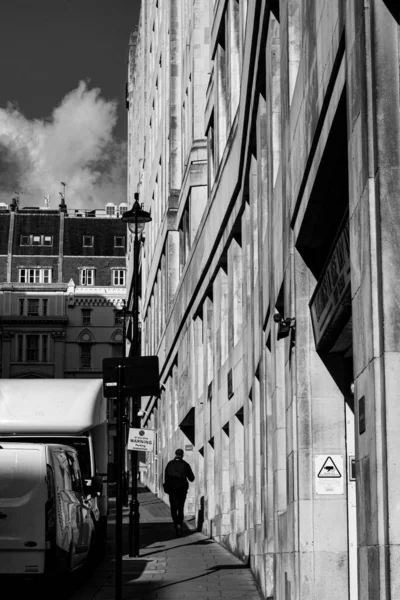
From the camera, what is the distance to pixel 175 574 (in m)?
19.0

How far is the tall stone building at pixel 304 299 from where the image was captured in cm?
714

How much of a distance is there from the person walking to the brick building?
2989 inches

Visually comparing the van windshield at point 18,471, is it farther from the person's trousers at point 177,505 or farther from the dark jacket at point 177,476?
the dark jacket at point 177,476

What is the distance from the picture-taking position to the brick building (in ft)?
350

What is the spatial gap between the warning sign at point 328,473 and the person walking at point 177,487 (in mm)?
17304

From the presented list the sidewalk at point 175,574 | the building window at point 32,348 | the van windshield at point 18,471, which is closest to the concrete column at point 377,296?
the van windshield at point 18,471

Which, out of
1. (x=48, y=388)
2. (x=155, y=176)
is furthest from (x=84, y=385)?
(x=155, y=176)

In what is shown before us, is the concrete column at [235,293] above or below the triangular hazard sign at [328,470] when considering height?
above

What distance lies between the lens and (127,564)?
21094mm

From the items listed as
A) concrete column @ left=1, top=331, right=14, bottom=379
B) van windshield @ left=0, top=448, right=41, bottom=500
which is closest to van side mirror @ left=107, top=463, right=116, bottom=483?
van windshield @ left=0, top=448, right=41, bottom=500

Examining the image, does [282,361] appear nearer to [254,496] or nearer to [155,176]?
[254,496]

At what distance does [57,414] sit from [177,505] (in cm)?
933

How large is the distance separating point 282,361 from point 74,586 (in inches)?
193

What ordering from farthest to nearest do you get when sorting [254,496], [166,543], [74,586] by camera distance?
[166,543] < [254,496] < [74,586]
